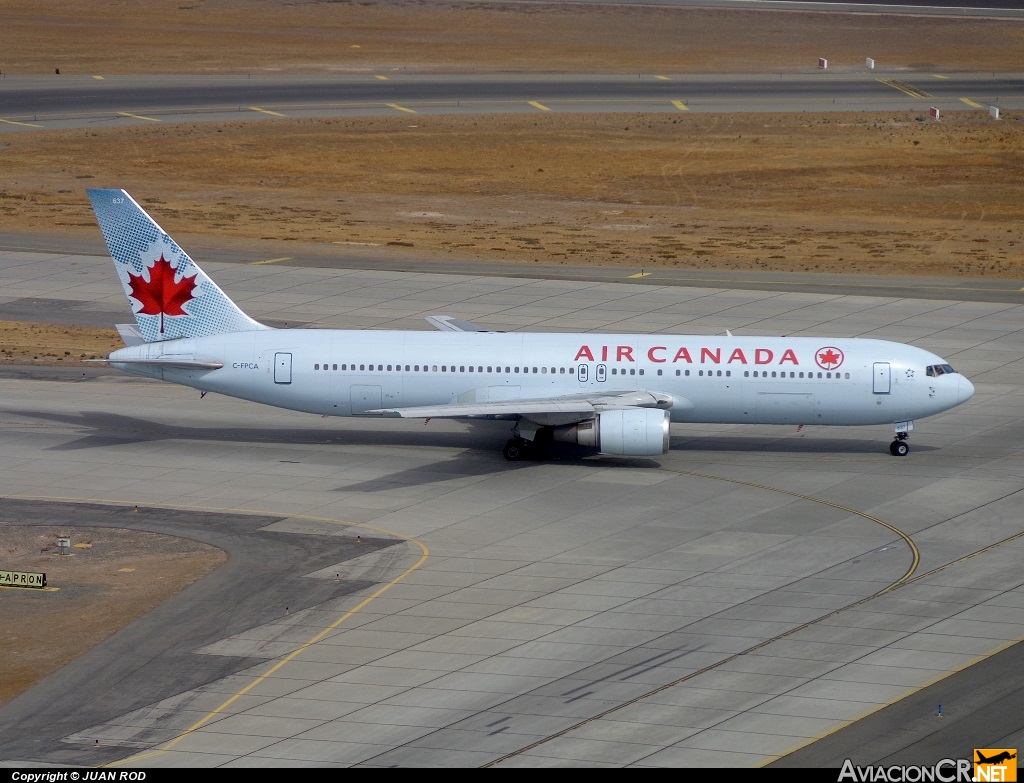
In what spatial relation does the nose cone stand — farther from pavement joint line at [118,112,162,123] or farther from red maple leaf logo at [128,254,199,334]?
pavement joint line at [118,112,162,123]

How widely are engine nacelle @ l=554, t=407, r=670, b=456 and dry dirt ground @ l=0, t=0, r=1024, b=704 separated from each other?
1199 inches

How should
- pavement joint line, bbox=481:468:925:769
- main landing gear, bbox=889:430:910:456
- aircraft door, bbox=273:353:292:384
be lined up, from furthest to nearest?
1. main landing gear, bbox=889:430:910:456
2. aircraft door, bbox=273:353:292:384
3. pavement joint line, bbox=481:468:925:769

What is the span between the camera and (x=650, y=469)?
57281mm

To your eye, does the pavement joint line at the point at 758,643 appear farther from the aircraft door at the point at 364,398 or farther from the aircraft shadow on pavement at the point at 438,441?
the aircraft door at the point at 364,398

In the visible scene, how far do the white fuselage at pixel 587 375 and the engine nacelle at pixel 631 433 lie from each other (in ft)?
9.29

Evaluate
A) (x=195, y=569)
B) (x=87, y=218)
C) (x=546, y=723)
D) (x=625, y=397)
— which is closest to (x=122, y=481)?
(x=195, y=569)

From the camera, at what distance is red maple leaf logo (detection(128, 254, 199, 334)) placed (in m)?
59.1

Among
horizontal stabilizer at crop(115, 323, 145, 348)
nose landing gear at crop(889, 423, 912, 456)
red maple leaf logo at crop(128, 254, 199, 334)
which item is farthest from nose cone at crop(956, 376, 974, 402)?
horizontal stabilizer at crop(115, 323, 145, 348)

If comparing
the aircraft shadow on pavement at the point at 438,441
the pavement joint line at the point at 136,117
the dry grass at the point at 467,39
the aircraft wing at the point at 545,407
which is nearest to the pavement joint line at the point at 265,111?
the pavement joint line at the point at 136,117

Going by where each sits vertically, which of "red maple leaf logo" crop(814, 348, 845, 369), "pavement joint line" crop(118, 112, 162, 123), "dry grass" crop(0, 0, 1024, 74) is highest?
"dry grass" crop(0, 0, 1024, 74)

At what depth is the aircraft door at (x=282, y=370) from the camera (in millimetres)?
57969

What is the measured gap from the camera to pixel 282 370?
58000 millimetres

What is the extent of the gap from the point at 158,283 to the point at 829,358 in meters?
27.0

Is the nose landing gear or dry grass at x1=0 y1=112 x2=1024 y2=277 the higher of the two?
dry grass at x1=0 y1=112 x2=1024 y2=277
